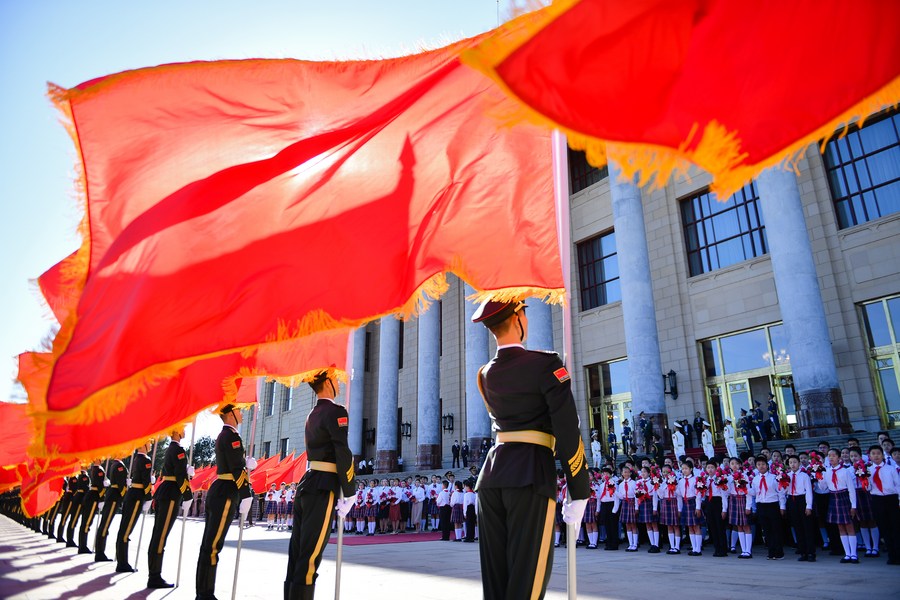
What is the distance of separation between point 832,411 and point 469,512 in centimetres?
921

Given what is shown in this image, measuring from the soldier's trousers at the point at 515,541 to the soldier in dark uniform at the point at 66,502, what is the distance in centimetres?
1606

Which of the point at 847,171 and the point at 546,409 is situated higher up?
the point at 847,171

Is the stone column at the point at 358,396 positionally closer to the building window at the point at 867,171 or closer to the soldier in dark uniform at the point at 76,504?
the soldier in dark uniform at the point at 76,504

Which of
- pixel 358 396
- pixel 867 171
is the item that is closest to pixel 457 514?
pixel 867 171

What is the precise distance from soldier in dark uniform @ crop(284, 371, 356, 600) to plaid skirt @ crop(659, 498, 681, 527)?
27.4 ft

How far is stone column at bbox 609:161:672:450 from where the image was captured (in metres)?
17.8

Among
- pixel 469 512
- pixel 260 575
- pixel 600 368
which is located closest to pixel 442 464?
pixel 600 368

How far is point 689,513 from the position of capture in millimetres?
10992

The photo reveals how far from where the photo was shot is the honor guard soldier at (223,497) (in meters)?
5.96

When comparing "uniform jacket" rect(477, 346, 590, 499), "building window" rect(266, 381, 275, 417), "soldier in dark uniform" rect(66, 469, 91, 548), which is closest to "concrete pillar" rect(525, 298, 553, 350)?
"soldier in dark uniform" rect(66, 469, 91, 548)

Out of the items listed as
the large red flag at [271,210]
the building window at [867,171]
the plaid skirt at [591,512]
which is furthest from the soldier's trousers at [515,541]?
the building window at [867,171]

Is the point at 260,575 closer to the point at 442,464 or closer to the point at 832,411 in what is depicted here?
the point at 832,411

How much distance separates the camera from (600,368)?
22.5 meters

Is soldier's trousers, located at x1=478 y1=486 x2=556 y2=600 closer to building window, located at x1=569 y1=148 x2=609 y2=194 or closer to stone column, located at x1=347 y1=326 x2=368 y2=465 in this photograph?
building window, located at x1=569 y1=148 x2=609 y2=194
